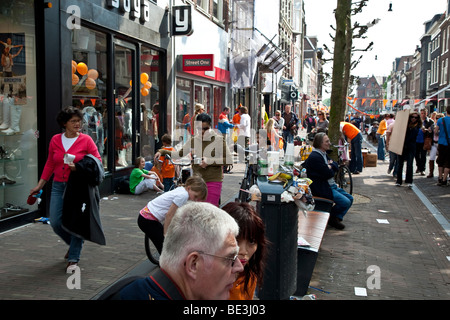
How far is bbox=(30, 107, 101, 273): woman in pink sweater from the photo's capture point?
4961 millimetres

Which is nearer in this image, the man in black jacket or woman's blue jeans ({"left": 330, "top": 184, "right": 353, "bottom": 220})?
the man in black jacket

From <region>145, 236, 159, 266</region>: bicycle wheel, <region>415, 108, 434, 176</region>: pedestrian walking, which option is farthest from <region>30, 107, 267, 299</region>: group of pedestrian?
<region>415, 108, 434, 176</region>: pedestrian walking

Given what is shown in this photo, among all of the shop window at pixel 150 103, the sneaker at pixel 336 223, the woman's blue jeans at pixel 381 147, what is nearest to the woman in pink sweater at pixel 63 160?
the sneaker at pixel 336 223

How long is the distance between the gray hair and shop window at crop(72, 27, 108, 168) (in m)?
7.43

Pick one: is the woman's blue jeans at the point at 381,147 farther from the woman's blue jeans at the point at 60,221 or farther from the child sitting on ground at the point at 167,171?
the woman's blue jeans at the point at 60,221

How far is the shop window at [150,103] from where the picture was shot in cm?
1177

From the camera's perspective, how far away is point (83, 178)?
487 centimetres

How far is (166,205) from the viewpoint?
15.4ft

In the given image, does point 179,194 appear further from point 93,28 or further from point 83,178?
point 93,28

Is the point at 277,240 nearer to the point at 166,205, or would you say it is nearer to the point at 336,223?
the point at 166,205

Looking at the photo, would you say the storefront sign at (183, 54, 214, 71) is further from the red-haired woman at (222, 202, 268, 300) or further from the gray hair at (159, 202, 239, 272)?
the gray hair at (159, 202, 239, 272)

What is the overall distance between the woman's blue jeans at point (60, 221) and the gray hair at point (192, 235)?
350 centimetres

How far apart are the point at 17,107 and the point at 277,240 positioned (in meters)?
5.18
